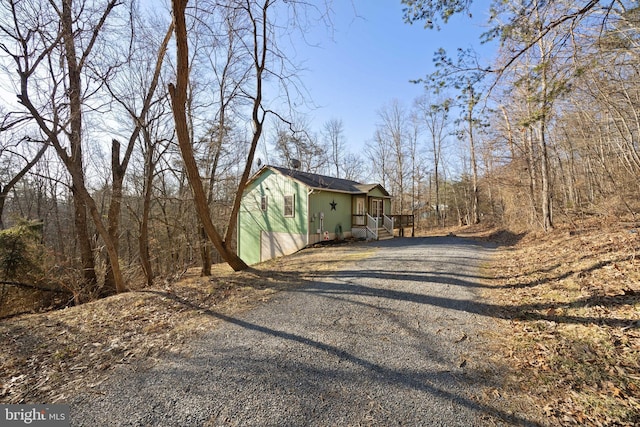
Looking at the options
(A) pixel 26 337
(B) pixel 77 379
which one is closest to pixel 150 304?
(A) pixel 26 337

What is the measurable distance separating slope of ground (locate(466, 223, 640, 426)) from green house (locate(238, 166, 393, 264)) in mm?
→ 8980

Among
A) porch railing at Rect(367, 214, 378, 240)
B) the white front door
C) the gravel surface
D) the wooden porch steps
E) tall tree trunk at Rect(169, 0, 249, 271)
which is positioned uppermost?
tall tree trunk at Rect(169, 0, 249, 271)

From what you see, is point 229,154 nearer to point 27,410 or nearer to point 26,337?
point 26,337

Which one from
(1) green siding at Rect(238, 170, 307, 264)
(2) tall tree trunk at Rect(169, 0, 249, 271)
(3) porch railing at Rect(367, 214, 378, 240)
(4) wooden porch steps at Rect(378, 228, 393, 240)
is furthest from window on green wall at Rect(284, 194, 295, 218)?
(2) tall tree trunk at Rect(169, 0, 249, 271)

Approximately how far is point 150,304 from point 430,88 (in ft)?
21.4

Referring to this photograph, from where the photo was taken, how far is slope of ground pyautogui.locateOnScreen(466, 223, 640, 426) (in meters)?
2.24

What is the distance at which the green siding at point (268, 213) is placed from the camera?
13883 millimetres

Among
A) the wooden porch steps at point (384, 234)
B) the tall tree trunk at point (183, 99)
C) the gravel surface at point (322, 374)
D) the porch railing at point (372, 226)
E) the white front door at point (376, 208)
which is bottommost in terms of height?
the gravel surface at point (322, 374)

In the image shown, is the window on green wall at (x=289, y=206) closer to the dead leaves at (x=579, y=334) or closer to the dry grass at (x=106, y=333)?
the dry grass at (x=106, y=333)

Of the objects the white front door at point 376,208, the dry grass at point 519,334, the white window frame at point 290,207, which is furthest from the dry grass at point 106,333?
the white front door at point 376,208

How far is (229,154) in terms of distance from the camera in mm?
11031

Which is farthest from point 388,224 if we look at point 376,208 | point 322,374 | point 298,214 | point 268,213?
point 322,374

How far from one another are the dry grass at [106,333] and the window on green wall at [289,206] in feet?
26.2

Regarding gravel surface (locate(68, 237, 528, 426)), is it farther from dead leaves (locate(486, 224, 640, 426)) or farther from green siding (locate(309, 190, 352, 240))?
green siding (locate(309, 190, 352, 240))
